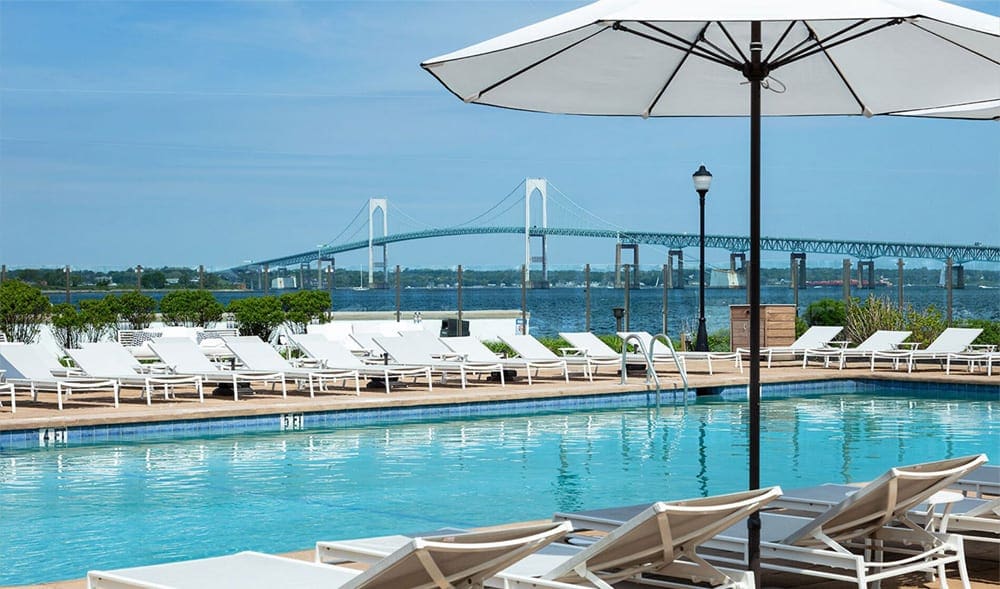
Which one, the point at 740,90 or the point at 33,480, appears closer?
the point at 740,90

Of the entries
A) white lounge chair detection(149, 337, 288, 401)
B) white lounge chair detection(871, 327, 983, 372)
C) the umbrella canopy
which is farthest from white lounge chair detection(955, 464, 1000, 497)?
white lounge chair detection(871, 327, 983, 372)

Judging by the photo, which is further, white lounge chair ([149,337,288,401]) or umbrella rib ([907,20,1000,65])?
white lounge chair ([149,337,288,401])

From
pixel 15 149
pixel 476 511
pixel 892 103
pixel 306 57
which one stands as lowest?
pixel 476 511

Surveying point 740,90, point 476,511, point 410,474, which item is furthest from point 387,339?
point 740,90

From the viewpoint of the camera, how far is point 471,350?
12141 mm

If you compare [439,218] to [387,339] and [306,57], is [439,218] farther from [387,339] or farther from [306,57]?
[387,339]

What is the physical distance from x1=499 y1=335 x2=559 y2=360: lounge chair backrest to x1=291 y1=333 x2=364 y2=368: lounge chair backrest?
151cm

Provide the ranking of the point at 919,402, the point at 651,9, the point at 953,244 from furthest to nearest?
the point at 953,244 → the point at 919,402 → the point at 651,9

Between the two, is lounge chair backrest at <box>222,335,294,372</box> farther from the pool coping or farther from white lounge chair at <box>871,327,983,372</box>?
white lounge chair at <box>871,327,983,372</box>

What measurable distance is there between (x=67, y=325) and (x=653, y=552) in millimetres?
13309

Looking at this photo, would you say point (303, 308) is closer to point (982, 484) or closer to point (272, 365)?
point (272, 365)

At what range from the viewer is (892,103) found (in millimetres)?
4926

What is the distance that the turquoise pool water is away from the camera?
5.78 m

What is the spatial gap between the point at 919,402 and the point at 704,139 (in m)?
39.3
